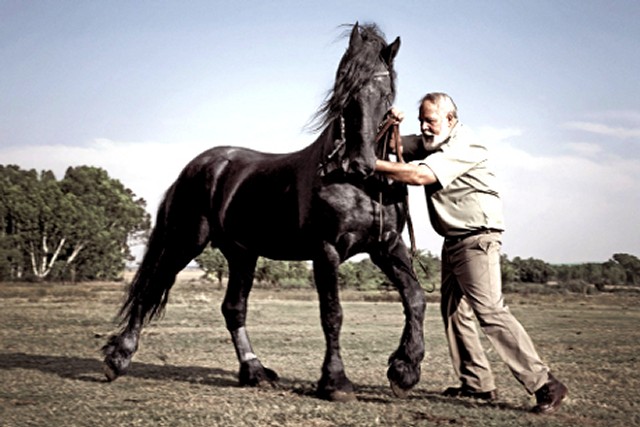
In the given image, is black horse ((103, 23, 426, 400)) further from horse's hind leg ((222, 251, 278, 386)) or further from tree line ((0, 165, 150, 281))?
tree line ((0, 165, 150, 281))

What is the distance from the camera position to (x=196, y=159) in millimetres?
8820

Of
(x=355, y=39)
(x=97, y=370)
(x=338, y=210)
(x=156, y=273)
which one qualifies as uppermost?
(x=355, y=39)

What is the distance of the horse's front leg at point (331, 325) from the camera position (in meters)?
6.35

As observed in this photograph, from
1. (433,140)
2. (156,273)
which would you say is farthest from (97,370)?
(433,140)

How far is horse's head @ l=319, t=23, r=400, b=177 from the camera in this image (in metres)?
6.15

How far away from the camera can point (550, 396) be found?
5746 mm

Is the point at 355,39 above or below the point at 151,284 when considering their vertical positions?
above

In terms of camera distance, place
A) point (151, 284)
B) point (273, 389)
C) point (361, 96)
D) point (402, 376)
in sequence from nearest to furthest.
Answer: point (402, 376) → point (361, 96) → point (273, 389) → point (151, 284)

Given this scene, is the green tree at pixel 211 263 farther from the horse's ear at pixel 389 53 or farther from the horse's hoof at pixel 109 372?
the horse's ear at pixel 389 53

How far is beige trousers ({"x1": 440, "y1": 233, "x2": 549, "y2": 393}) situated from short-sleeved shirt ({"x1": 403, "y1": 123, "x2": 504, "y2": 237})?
14 centimetres

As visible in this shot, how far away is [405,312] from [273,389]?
5.54ft

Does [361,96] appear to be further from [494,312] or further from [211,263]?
[211,263]

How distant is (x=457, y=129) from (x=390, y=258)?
1263 mm

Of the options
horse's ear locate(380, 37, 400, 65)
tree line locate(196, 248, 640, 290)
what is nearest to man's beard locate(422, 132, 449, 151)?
horse's ear locate(380, 37, 400, 65)
